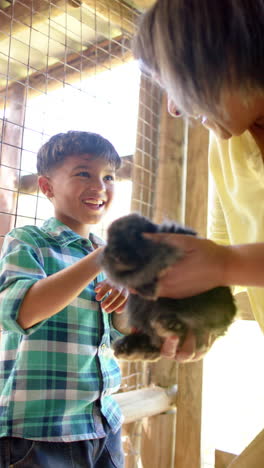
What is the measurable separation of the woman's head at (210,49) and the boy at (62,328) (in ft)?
1.32

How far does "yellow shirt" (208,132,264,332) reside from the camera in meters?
0.98

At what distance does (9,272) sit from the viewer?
1020mm

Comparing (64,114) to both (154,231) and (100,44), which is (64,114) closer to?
(100,44)

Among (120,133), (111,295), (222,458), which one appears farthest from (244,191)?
(120,133)

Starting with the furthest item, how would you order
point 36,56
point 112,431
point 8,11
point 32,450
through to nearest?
1. point 36,56
2. point 8,11
3. point 112,431
4. point 32,450

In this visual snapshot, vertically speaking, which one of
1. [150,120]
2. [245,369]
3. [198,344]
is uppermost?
[150,120]

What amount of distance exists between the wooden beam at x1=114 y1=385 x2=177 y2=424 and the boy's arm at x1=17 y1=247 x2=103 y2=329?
0.83 metres

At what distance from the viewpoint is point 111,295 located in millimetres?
1013

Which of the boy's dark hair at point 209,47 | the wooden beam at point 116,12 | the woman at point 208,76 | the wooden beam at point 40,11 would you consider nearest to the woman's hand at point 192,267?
the woman at point 208,76

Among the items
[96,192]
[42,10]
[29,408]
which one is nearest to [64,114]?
[42,10]

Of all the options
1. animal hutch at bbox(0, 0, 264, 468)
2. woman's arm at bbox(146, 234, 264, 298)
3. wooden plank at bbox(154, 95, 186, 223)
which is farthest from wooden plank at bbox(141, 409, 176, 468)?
woman's arm at bbox(146, 234, 264, 298)

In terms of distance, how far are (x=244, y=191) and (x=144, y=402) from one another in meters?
1.08

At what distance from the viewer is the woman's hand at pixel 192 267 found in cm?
55

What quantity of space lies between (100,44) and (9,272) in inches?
55.0
